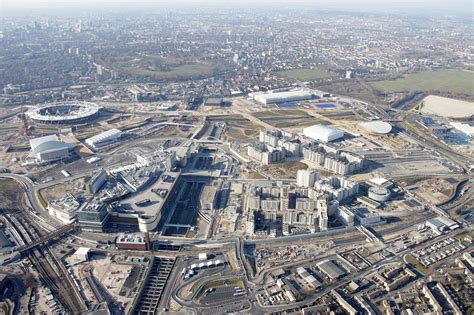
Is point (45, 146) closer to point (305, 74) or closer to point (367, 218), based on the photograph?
point (367, 218)

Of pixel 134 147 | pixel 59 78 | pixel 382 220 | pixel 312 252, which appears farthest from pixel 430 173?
pixel 59 78

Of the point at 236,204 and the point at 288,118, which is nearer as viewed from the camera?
the point at 236,204

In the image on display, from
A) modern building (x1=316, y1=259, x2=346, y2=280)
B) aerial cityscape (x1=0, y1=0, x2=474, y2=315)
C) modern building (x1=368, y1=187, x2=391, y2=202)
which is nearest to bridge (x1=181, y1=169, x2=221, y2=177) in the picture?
aerial cityscape (x1=0, y1=0, x2=474, y2=315)

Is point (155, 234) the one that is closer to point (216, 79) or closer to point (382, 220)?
point (382, 220)

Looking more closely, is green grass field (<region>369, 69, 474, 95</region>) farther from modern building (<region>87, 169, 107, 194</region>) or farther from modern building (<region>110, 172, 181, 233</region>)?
modern building (<region>87, 169, 107, 194</region>)

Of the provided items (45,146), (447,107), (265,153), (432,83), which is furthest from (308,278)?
(432,83)
